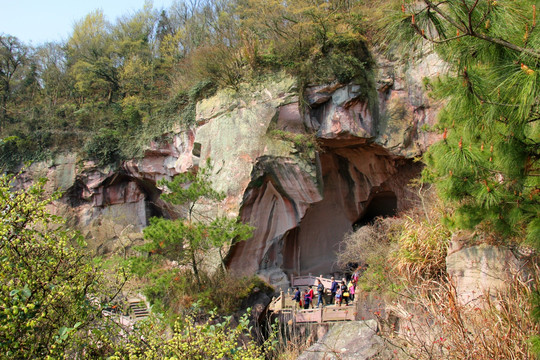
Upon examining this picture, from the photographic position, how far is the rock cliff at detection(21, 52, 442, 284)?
11836 millimetres

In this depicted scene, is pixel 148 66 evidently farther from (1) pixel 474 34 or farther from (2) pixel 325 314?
(1) pixel 474 34

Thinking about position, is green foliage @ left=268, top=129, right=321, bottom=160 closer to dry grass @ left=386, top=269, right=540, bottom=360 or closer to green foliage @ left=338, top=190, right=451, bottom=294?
green foliage @ left=338, top=190, right=451, bottom=294

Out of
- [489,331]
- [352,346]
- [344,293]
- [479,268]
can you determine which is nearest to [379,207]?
[344,293]

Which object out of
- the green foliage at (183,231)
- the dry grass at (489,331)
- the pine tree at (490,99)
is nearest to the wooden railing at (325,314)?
the green foliage at (183,231)

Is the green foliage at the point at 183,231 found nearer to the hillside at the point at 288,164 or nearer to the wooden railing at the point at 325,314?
the hillside at the point at 288,164

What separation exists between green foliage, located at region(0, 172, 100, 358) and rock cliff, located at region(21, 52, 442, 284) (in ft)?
26.9

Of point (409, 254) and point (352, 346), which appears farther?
point (409, 254)

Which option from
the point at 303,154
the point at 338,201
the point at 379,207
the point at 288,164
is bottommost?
the point at 379,207

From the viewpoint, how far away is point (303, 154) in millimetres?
11742

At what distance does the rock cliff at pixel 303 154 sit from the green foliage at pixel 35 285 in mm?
8203

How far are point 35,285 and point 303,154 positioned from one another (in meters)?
9.12

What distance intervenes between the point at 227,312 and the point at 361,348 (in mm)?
4496

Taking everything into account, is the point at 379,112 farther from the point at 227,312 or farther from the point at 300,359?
the point at 300,359

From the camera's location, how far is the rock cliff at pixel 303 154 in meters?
11.8
